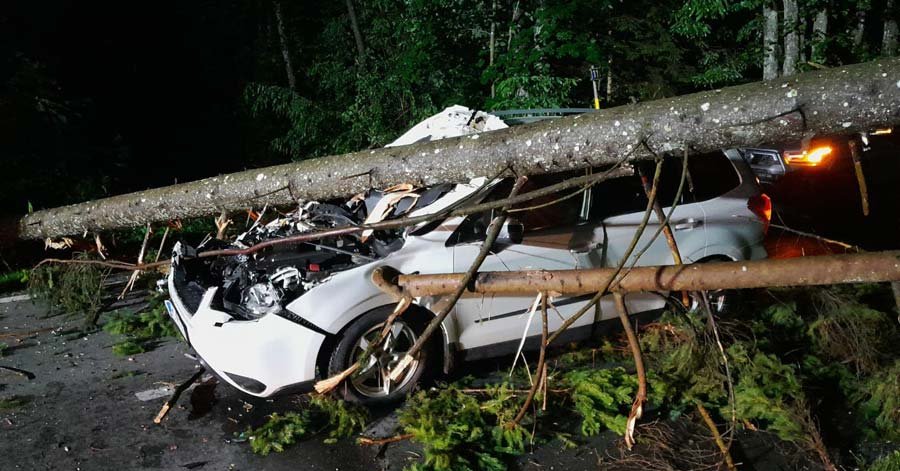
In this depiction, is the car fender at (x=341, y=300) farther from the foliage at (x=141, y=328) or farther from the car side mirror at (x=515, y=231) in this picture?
the foliage at (x=141, y=328)

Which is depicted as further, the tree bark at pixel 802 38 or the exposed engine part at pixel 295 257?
the tree bark at pixel 802 38

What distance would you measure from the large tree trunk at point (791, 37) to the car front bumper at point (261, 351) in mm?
11326

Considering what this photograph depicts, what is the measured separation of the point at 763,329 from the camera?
449cm

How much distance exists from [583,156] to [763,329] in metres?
2.01

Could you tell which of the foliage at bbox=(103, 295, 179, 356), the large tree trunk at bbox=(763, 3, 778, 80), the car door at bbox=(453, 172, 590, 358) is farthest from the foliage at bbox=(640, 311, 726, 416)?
the large tree trunk at bbox=(763, 3, 778, 80)

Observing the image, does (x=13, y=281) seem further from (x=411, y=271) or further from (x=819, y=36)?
(x=819, y=36)

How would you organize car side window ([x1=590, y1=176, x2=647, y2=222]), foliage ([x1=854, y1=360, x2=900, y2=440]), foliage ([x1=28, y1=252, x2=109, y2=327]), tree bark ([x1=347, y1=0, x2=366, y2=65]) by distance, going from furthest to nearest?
tree bark ([x1=347, y1=0, x2=366, y2=65]), foliage ([x1=28, y1=252, x2=109, y2=327]), car side window ([x1=590, y1=176, x2=647, y2=222]), foliage ([x1=854, y1=360, x2=900, y2=440])

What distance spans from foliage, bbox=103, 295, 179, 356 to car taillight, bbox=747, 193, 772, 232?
517 cm

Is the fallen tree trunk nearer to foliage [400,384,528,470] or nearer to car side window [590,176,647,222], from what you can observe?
foliage [400,384,528,470]

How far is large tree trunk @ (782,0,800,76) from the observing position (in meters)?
11.7

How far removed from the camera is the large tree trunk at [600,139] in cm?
313

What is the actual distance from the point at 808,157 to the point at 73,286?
360 inches

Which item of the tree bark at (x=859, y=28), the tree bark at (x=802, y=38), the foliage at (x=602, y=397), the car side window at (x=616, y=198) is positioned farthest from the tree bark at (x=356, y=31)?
the tree bark at (x=859, y=28)

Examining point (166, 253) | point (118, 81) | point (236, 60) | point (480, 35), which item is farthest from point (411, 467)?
point (236, 60)
